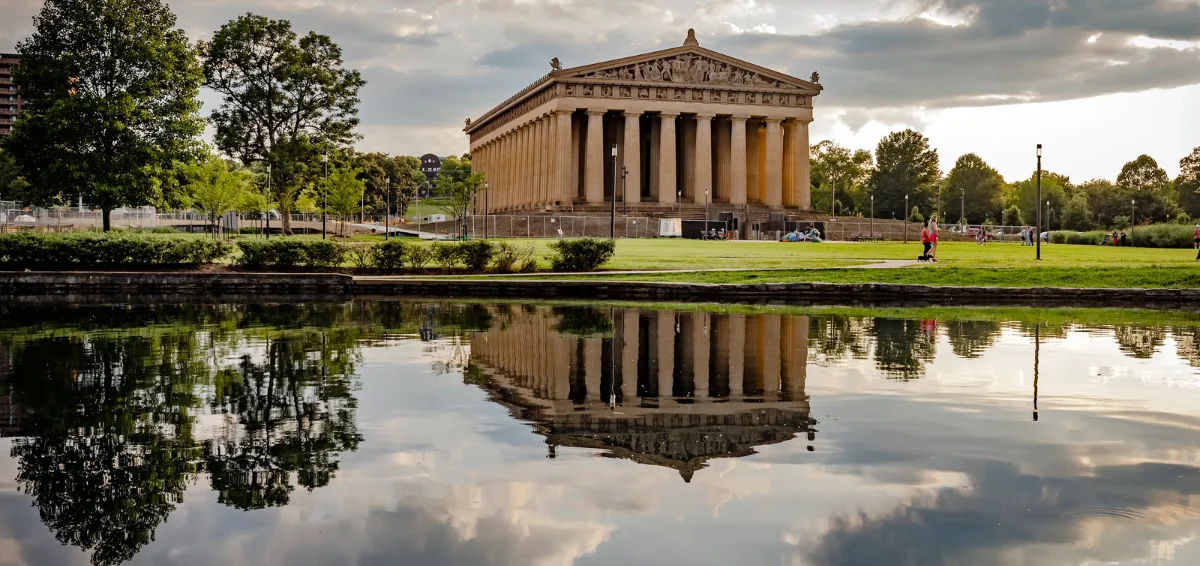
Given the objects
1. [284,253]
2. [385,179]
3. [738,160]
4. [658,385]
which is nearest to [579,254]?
[284,253]

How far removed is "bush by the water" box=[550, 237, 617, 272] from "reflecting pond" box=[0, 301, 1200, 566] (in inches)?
788

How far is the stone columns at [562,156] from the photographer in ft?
327

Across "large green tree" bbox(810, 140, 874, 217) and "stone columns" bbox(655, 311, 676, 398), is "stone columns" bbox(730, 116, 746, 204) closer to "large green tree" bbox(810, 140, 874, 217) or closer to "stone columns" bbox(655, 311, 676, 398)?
"large green tree" bbox(810, 140, 874, 217)

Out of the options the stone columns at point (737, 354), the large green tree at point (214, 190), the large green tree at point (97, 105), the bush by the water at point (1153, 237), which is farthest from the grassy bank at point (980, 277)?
the bush by the water at point (1153, 237)

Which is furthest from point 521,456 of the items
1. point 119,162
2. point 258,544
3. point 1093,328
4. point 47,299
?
point 119,162

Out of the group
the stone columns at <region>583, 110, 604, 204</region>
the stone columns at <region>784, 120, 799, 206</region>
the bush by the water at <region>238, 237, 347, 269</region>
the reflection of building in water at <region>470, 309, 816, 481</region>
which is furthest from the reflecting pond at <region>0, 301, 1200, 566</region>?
the stone columns at <region>784, 120, 799, 206</region>

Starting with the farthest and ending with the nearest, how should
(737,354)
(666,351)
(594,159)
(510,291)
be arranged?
1. (594,159)
2. (510,291)
3. (666,351)
4. (737,354)

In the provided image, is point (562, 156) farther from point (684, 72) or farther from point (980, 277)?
point (980, 277)

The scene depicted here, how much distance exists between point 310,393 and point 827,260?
3340cm

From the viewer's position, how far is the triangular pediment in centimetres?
10125

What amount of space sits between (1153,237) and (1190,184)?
77262 millimetres

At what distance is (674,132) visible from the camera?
339ft

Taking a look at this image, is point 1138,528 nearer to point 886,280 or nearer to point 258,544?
point 258,544

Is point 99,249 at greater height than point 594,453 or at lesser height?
greater
